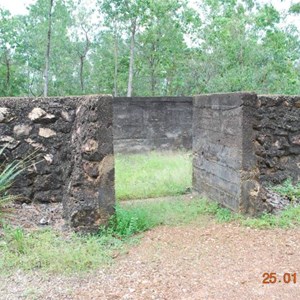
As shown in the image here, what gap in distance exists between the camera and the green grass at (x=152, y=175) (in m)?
5.90

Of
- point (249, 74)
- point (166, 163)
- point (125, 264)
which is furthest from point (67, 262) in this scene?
point (249, 74)

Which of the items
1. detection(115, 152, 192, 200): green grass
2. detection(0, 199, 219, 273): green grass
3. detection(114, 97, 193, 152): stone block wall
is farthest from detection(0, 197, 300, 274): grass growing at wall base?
detection(114, 97, 193, 152): stone block wall

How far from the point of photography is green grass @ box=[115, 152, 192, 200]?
590 cm

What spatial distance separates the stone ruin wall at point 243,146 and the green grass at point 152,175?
0.53 m

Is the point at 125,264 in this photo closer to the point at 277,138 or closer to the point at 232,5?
the point at 277,138

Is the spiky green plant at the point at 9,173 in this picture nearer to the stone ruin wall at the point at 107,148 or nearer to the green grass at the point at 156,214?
the stone ruin wall at the point at 107,148

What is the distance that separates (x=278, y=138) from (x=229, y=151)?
125 cm

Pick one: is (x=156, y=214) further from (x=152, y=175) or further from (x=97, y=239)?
(x=152, y=175)

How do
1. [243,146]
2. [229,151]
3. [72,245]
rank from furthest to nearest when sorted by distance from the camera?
[229,151] → [243,146] → [72,245]

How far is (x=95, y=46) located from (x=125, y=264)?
40.7ft

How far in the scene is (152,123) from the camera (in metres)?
9.24

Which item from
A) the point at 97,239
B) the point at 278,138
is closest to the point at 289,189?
the point at 278,138

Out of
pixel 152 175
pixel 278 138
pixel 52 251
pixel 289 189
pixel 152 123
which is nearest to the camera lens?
pixel 52 251

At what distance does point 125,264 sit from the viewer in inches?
132
